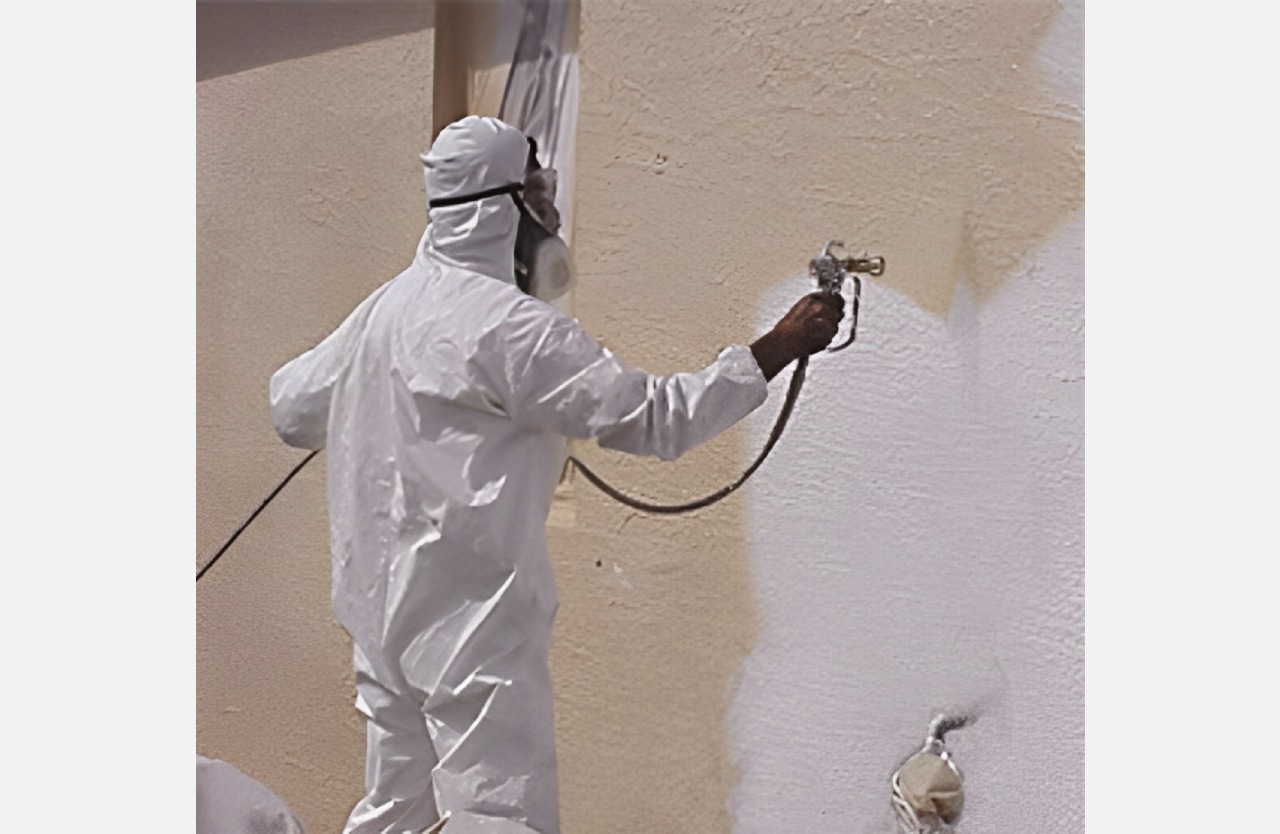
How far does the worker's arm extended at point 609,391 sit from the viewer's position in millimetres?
2223

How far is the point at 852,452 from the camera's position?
232 centimetres

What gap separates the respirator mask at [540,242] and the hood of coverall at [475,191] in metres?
0.11

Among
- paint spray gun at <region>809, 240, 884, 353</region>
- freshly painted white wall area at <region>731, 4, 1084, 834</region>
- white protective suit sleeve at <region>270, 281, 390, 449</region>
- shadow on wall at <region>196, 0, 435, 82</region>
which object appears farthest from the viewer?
shadow on wall at <region>196, 0, 435, 82</region>

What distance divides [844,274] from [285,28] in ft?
3.40

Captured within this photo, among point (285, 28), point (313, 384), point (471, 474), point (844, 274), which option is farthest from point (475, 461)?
point (285, 28)

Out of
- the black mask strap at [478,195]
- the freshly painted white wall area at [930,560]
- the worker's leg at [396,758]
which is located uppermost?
the black mask strap at [478,195]

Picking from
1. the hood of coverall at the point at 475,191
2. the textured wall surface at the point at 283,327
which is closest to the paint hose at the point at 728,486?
the textured wall surface at the point at 283,327

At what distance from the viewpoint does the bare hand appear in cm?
229

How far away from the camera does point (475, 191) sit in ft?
7.62

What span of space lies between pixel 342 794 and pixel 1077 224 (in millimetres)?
1393

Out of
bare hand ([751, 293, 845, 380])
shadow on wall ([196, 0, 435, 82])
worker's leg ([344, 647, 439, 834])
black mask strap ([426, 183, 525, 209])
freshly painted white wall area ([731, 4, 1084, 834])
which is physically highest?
shadow on wall ([196, 0, 435, 82])

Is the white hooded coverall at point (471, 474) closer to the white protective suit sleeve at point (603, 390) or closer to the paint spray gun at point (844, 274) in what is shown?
the white protective suit sleeve at point (603, 390)

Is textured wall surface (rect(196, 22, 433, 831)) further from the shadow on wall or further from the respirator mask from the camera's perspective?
the respirator mask

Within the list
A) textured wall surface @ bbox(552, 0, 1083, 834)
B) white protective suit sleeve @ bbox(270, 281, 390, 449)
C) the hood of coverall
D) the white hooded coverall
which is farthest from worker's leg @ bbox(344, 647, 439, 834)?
the hood of coverall
